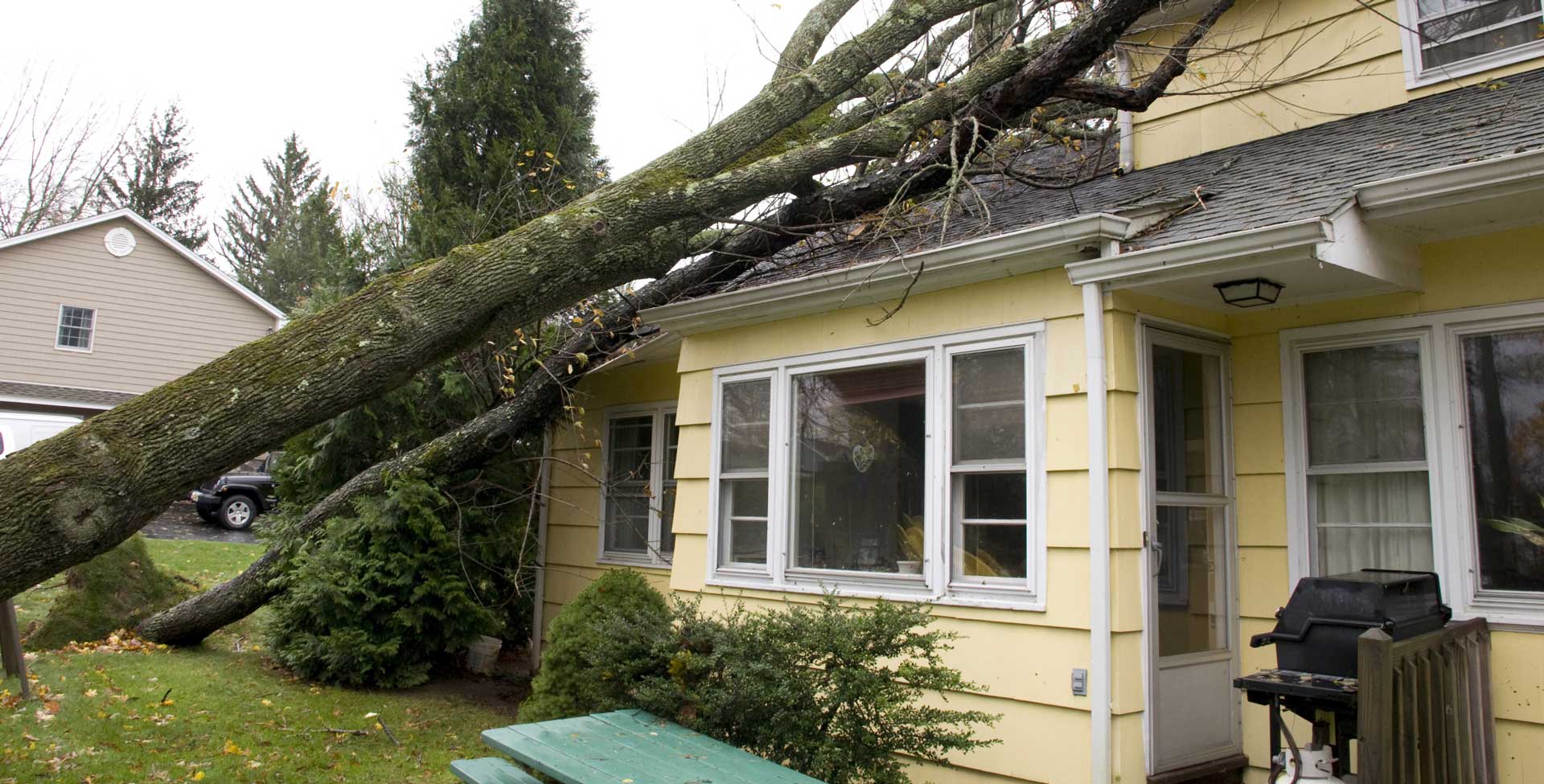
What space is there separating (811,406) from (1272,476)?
2.66 m

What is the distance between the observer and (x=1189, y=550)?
515cm

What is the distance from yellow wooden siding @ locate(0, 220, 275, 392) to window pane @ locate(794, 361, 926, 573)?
74.3 feet

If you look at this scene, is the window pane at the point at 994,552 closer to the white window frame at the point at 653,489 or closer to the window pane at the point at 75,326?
the white window frame at the point at 653,489

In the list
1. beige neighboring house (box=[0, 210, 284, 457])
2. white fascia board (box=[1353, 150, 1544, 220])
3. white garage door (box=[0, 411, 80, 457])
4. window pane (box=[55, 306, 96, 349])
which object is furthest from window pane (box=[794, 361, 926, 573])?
window pane (box=[55, 306, 96, 349])

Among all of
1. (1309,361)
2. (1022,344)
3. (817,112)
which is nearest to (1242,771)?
(1309,361)

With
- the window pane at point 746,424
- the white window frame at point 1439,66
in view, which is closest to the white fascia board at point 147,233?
the window pane at point 746,424

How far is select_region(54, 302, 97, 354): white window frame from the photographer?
22688 mm

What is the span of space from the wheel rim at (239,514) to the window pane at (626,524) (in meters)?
13.0

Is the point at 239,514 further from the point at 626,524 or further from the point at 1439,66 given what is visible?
the point at 1439,66

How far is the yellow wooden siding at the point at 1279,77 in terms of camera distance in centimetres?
609

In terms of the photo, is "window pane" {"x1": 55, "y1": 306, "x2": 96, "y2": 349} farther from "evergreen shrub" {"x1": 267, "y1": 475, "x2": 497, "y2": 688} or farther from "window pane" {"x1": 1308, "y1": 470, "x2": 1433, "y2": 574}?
"window pane" {"x1": 1308, "y1": 470, "x2": 1433, "y2": 574}

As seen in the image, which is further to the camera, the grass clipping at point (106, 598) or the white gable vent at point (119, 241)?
the white gable vent at point (119, 241)

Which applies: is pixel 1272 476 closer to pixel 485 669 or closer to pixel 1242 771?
pixel 1242 771

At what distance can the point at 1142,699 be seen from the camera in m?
4.67
